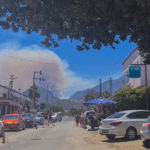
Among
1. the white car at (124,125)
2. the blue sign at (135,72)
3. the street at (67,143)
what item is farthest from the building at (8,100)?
the white car at (124,125)

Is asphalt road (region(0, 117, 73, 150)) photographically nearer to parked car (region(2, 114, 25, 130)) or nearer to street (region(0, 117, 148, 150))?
street (region(0, 117, 148, 150))

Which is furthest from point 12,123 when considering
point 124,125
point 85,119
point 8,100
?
point 8,100

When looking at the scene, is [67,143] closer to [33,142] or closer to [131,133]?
[33,142]

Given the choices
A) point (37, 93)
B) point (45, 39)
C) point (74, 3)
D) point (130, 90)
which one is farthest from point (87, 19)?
point (37, 93)

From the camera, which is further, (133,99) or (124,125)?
(133,99)

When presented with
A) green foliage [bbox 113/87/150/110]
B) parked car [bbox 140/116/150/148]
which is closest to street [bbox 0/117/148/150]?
parked car [bbox 140/116/150/148]

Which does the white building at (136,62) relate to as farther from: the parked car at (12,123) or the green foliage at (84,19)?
the green foliage at (84,19)

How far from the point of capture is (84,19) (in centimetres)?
1000

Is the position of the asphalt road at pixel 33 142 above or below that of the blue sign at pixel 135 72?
below

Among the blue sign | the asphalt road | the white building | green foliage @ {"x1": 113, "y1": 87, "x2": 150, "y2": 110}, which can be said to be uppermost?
the white building

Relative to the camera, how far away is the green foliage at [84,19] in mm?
9125

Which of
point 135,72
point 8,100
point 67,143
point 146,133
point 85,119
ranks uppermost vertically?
point 135,72

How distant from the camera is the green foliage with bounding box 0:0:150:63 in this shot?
9.12 m

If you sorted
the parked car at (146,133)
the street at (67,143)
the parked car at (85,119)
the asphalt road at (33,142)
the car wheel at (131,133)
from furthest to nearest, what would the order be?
the parked car at (85,119)
the car wheel at (131,133)
the asphalt road at (33,142)
the street at (67,143)
the parked car at (146,133)
